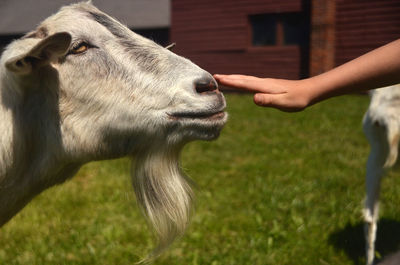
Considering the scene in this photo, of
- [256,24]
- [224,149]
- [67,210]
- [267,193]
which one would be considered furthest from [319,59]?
[67,210]

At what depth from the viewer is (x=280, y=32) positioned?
1487cm

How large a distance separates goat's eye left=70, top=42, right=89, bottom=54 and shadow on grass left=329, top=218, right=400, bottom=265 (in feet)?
8.70

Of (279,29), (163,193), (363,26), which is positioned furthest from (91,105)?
(279,29)

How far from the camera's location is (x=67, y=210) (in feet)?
13.8

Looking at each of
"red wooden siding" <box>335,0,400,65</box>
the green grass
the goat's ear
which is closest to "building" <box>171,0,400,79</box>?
"red wooden siding" <box>335,0,400,65</box>

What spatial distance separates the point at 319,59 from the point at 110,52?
496 inches

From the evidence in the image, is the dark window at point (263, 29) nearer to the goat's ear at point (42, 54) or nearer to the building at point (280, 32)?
the building at point (280, 32)

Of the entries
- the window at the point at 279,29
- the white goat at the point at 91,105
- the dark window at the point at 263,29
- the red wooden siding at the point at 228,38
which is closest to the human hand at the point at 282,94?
the white goat at the point at 91,105

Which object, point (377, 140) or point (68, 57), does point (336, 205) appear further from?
point (68, 57)

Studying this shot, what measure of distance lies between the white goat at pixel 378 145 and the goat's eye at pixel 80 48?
2.46 metres

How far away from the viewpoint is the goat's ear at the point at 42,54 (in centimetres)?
160

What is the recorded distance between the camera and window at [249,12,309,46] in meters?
14.4

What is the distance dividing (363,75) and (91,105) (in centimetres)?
117

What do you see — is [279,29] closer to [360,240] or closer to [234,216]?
[234,216]
